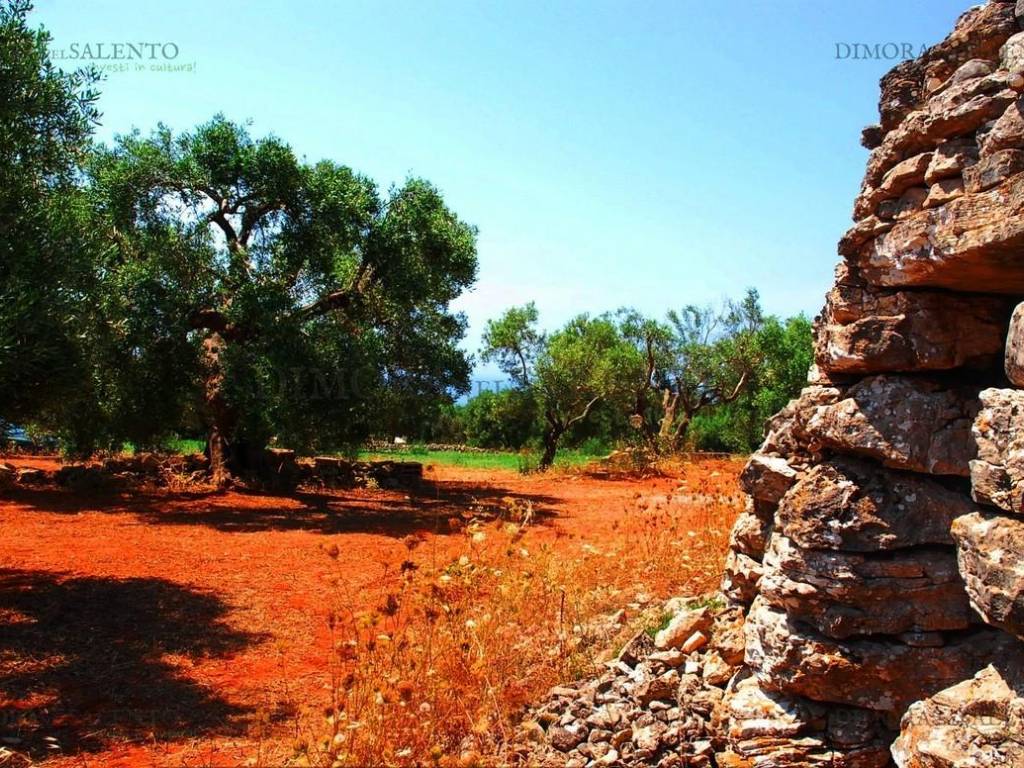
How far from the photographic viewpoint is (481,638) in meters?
5.73

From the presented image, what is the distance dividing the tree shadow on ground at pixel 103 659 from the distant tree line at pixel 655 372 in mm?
16059

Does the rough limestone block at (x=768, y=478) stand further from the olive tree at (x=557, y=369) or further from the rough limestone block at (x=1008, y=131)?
the olive tree at (x=557, y=369)

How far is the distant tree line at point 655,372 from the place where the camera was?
85.5ft

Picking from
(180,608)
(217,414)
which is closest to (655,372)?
(217,414)

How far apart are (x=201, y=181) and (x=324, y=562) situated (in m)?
8.10

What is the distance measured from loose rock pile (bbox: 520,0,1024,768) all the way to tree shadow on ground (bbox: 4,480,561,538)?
7588mm

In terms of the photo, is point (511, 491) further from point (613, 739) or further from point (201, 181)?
point (613, 739)

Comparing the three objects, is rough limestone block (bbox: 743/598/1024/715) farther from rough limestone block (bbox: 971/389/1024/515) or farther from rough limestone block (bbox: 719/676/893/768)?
rough limestone block (bbox: 971/389/1024/515)

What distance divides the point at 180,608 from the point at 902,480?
7000 millimetres

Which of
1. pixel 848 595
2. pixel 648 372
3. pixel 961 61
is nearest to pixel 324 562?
pixel 848 595

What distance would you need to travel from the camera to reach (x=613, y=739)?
4633 mm

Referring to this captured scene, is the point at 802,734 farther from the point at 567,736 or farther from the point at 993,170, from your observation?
the point at 993,170

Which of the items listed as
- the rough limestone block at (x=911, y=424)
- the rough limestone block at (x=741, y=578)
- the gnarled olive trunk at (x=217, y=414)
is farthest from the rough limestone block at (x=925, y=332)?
the gnarled olive trunk at (x=217, y=414)

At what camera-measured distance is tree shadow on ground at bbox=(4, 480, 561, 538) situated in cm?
1301
